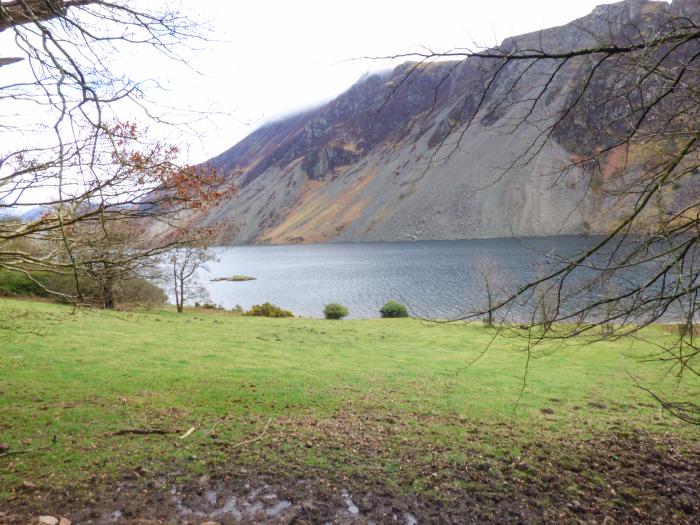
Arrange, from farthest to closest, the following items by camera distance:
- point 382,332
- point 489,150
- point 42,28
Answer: point 489,150 → point 382,332 → point 42,28

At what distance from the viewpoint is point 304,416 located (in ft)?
27.6

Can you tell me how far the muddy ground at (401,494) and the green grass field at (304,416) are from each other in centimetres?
5

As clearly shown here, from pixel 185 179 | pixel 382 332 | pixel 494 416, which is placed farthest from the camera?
pixel 382 332

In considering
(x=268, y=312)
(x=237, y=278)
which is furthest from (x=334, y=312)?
(x=237, y=278)

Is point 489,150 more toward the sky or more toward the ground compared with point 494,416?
more toward the sky

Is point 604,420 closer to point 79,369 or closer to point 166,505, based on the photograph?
point 166,505

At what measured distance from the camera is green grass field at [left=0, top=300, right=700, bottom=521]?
5785 millimetres

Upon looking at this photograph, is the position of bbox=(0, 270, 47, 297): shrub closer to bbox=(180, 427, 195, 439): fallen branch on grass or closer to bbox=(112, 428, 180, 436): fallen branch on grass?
bbox=(112, 428, 180, 436): fallen branch on grass

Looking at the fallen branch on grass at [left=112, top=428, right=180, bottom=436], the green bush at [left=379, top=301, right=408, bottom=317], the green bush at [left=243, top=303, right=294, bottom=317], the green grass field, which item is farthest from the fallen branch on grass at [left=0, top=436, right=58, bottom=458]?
the green bush at [left=243, top=303, right=294, bottom=317]

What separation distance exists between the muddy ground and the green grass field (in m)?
0.05

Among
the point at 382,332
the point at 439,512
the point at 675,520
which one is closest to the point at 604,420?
Result: the point at 675,520

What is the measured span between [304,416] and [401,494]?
3.39 meters

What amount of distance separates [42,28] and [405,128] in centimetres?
18421

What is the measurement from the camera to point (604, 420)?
888cm
